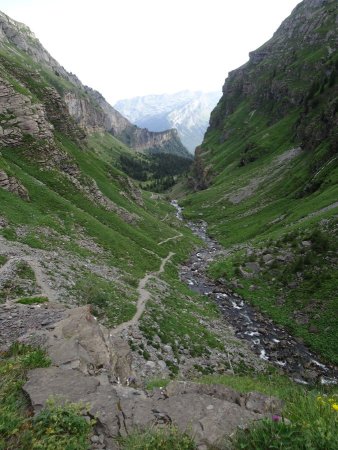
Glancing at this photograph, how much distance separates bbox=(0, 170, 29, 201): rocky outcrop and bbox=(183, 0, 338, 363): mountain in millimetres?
35831

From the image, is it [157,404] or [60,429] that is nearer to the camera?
[60,429]

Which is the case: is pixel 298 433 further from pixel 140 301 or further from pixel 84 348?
pixel 140 301

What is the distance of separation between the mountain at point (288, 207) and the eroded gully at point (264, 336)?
1.59 metres

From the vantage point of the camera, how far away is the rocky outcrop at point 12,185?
49.5 meters

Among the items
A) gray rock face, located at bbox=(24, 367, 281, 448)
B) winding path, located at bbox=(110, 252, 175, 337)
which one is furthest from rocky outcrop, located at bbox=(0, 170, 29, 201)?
gray rock face, located at bbox=(24, 367, 281, 448)

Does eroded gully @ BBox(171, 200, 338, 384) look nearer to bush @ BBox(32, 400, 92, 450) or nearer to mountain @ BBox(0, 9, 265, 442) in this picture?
mountain @ BBox(0, 9, 265, 442)

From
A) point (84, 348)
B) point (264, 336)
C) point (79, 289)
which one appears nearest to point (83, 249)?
point (79, 289)

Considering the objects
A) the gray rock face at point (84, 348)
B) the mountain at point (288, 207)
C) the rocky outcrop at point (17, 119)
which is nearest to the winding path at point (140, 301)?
the gray rock face at point (84, 348)

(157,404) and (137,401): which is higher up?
(137,401)

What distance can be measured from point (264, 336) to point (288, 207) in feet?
178

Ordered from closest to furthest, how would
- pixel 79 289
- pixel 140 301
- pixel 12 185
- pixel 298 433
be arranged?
pixel 298 433 < pixel 79 289 < pixel 140 301 < pixel 12 185

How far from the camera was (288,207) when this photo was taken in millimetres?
87688

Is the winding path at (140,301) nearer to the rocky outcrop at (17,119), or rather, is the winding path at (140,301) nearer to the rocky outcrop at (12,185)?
the rocky outcrop at (12,185)

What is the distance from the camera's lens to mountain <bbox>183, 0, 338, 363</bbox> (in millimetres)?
45688
